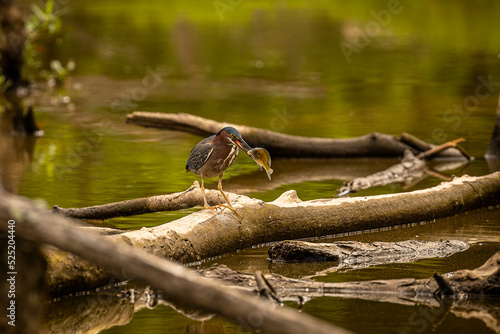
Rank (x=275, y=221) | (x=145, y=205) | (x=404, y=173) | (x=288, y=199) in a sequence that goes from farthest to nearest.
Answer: (x=404, y=173) → (x=145, y=205) → (x=288, y=199) → (x=275, y=221)

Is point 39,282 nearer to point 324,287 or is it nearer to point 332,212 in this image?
point 324,287

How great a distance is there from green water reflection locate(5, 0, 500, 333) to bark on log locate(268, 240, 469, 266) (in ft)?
0.49

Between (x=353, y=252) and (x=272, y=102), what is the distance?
33.9ft

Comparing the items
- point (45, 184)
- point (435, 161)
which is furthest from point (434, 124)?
point (45, 184)

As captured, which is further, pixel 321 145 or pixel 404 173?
pixel 321 145

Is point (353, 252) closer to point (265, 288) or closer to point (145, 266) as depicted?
point (265, 288)

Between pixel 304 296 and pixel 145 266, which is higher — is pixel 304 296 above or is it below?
below

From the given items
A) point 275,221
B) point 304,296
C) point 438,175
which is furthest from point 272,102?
point 304,296

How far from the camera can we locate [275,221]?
857 cm

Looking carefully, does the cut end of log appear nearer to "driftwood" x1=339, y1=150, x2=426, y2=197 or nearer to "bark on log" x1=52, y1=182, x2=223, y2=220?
"bark on log" x1=52, y1=182, x2=223, y2=220

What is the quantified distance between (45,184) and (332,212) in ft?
13.4

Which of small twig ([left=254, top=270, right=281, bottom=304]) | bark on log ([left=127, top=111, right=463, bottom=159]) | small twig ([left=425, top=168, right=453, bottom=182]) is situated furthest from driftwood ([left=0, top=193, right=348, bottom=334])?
bark on log ([left=127, top=111, right=463, bottom=159])

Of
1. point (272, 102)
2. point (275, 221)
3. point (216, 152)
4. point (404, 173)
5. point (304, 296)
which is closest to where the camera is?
point (304, 296)

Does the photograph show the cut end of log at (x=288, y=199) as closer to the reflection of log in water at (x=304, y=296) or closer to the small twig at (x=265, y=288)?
the reflection of log in water at (x=304, y=296)
